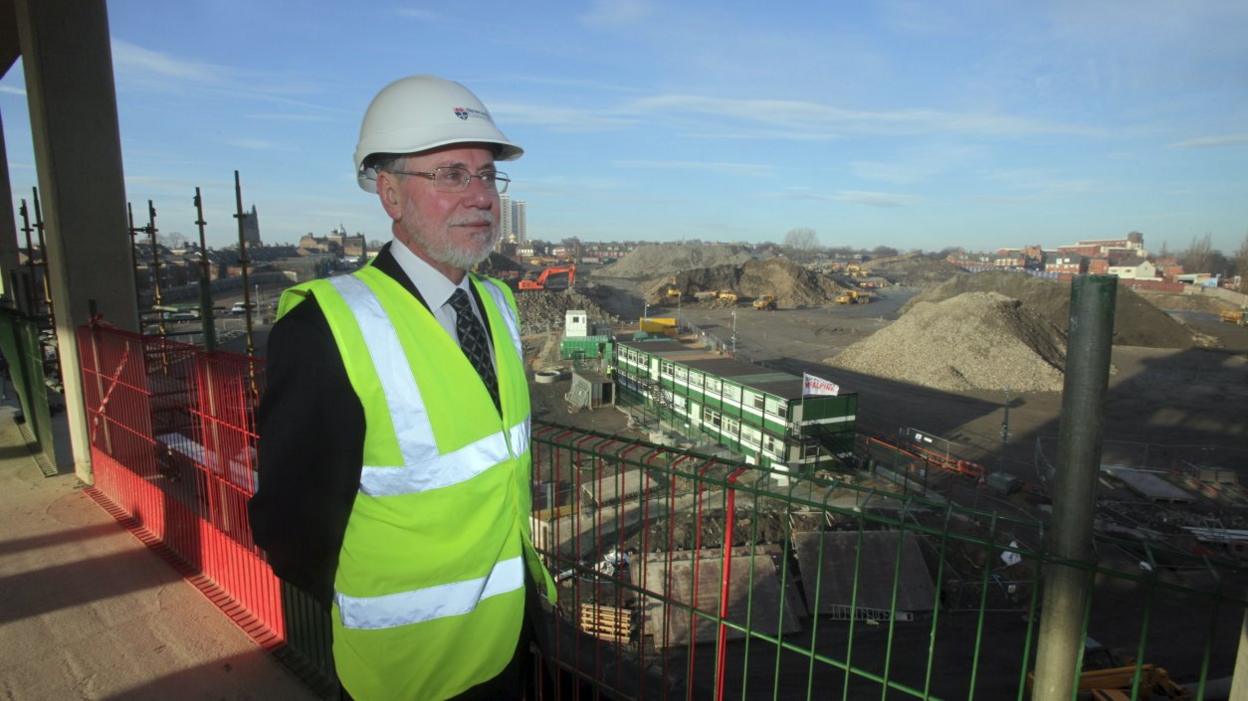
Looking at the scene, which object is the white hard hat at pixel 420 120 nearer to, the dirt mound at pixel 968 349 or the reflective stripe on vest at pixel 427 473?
the reflective stripe on vest at pixel 427 473

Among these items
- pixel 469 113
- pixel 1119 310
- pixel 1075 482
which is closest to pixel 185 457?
pixel 469 113

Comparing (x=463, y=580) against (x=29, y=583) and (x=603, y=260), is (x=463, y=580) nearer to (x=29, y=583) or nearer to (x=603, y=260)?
(x=29, y=583)

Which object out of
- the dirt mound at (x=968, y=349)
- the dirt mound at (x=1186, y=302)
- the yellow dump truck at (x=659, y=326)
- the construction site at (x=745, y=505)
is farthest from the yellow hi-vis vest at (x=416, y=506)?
the dirt mound at (x=1186, y=302)

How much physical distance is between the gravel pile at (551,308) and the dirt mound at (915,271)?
6030cm

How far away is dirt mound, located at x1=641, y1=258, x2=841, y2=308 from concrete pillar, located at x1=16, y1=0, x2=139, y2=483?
5606 centimetres

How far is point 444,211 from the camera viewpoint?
79.6 inches

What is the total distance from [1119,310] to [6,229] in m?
53.3

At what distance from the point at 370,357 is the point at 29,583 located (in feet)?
18.0

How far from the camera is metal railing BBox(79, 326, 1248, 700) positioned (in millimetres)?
2539

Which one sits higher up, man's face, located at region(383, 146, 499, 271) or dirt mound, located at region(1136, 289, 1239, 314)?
man's face, located at region(383, 146, 499, 271)

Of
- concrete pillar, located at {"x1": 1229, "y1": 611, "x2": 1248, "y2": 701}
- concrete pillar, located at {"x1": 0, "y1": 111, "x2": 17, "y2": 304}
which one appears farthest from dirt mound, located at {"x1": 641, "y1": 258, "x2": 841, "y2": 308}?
concrete pillar, located at {"x1": 1229, "y1": 611, "x2": 1248, "y2": 701}

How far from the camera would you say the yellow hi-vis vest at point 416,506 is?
1700mm

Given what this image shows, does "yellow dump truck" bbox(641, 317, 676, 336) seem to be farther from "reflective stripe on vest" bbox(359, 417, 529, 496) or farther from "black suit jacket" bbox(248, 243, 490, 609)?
"black suit jacket" bbox(248, 243, 490, 609)

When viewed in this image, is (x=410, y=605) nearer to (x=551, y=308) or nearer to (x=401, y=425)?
(x=401, y=425)
